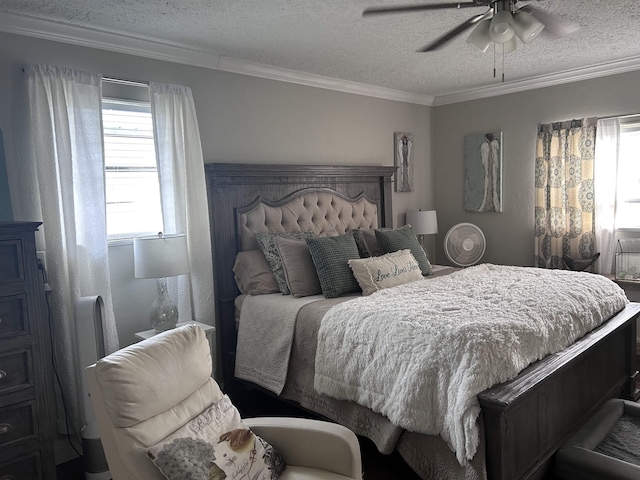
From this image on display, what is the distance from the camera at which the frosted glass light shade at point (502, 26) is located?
2190 millimetres

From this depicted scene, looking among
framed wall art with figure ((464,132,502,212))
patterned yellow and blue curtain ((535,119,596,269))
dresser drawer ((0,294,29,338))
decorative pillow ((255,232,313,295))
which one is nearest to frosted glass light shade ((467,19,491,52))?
decorative pillow ((255,232,313,295))

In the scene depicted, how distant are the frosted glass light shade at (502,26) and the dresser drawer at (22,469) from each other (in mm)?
2880

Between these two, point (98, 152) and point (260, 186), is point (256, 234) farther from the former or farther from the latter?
point (98, 152)

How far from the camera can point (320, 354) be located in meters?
2.75

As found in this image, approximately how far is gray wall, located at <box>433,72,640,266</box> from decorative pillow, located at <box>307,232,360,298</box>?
7.57 feet

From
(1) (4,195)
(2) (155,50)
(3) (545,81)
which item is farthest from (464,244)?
(1) (4,195)

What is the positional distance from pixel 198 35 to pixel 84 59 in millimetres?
704

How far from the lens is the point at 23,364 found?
219cm

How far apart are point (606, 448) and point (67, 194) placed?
3.19 metres

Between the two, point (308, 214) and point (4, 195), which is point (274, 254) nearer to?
point (308, 214)

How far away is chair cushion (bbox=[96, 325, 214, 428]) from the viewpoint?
5.16ft

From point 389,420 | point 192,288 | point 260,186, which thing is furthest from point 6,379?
point 260,186

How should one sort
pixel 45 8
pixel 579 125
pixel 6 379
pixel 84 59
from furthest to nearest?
pixel 579 125
pixel 84 59
pixel 45 8
pixel 6 379

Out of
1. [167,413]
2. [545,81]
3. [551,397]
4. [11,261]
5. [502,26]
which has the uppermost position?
[545,81]
